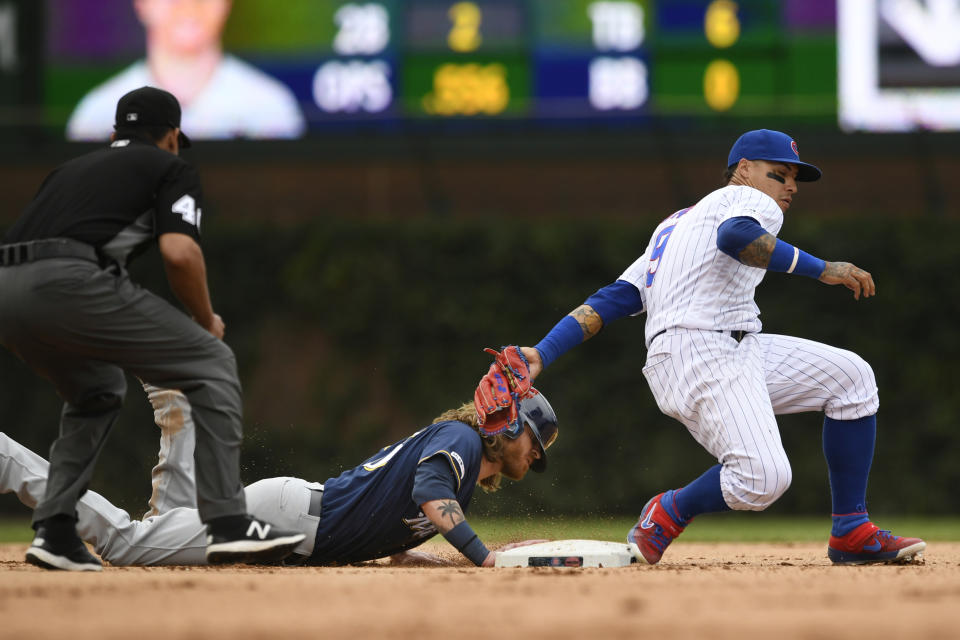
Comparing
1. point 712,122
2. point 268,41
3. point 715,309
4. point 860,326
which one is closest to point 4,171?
point 268,41

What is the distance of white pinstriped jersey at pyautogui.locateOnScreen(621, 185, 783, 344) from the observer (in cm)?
477

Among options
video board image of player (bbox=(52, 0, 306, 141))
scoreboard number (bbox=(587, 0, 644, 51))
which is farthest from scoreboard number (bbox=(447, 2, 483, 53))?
video board image of player (bbox=(52, 0, 306, 141))

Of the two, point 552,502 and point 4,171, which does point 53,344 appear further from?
point 4,171

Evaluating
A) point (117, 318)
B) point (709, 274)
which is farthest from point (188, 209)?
point (709, 274)

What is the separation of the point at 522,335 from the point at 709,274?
5.28 meters

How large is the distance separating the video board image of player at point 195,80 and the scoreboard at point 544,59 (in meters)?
0.13

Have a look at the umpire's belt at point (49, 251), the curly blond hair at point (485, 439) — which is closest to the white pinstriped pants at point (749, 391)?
the curly blond hair at point (485, 439)

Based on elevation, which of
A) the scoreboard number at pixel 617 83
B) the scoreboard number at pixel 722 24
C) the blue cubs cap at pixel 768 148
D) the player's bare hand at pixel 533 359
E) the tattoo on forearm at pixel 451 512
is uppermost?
the scoreboard number at pixel 722 24

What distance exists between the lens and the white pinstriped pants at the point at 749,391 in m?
4.60

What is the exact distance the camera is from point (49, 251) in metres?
4.09

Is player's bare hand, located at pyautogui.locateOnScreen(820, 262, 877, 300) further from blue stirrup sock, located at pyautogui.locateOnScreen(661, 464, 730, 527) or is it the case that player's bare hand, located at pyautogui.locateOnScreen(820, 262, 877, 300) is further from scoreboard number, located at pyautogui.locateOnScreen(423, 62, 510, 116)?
scoreboard number, located at pyautogui.locateOnScreen(423, 62, 510, 116)

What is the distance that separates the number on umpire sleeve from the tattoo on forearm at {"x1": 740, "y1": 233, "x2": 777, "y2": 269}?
206 cm

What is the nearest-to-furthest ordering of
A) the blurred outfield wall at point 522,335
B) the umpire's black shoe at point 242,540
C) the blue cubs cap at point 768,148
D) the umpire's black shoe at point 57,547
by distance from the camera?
1. the umpire's black shoe at point 242,540
2. the umpire's black shoe at point 57,547
3. the blue cubs cap at point 768,148
4. the blurred outfield wall at point 522,335

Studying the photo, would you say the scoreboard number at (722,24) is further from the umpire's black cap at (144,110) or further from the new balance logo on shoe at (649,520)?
the umpire's black cap at (144,110)
